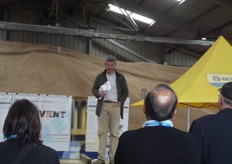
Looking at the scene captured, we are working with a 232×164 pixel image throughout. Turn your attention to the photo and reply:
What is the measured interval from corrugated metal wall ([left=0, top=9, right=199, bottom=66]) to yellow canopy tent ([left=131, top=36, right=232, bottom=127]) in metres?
10.4

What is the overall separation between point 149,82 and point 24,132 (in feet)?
26.1

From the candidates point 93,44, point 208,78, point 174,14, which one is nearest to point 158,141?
point 208,78

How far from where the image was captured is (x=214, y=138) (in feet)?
8.32

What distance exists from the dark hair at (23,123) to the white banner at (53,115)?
491 cm

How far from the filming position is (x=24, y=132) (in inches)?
79.6

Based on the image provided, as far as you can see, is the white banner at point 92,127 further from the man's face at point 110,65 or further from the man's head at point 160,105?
the man's head at point 160,105

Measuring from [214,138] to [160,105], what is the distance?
2.04 ft

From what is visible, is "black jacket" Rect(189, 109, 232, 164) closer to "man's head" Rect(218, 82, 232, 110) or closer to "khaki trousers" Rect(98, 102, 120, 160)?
"man's head" Rect(218, 82, 232, 110)

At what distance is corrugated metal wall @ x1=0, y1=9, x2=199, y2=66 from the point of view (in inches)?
601

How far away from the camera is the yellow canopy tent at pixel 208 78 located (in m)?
4.73

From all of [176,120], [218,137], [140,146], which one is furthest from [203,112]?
[140,146]

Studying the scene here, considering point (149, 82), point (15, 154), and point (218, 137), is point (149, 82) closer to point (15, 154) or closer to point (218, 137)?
point (218, 137)

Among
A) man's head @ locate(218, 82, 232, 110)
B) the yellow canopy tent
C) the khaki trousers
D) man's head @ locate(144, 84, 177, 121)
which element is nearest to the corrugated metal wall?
the khaki trousers

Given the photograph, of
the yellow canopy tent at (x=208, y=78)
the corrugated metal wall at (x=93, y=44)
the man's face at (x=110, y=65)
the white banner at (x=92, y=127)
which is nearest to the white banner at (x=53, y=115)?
the white banner at (x=92, y=127)
